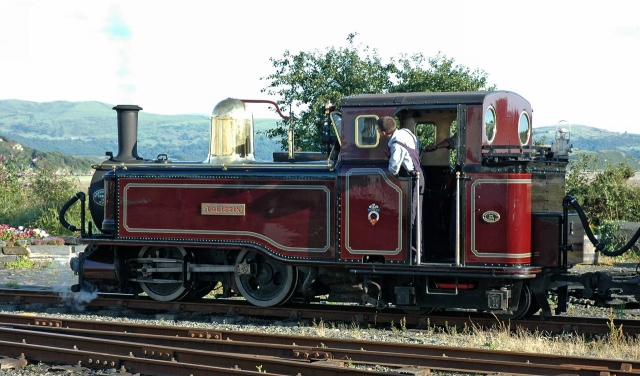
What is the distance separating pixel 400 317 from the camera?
10.5m

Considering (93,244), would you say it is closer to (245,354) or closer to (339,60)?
(245,354)

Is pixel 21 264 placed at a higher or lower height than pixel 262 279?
lower

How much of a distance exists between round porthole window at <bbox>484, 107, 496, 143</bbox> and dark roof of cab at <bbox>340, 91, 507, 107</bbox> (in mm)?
211

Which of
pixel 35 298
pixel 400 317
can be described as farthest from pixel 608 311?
pixel 35 298

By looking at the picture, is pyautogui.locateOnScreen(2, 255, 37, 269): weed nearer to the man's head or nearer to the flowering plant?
the flowering plant

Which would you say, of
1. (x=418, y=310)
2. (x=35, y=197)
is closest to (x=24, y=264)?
(x=35, y=197)

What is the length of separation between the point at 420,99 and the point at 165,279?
443 centimetres

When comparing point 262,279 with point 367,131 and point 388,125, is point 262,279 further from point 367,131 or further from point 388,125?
point 388,125

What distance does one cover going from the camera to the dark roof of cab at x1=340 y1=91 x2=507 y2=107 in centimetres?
977

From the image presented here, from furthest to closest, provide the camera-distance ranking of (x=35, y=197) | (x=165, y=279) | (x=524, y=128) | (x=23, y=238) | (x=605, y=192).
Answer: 1. (x=35, y=197)
2. (x=605, y=192)
3. (x=23, y=238)
4. (x=165, y=279)
5. (x=524, y=128)

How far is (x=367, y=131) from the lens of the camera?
10.2 metres

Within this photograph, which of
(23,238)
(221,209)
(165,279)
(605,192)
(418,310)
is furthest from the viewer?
(605,192)

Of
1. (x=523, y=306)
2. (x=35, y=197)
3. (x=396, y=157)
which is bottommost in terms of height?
(x=523, y=306)

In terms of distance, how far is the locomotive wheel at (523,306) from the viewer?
10.1m
